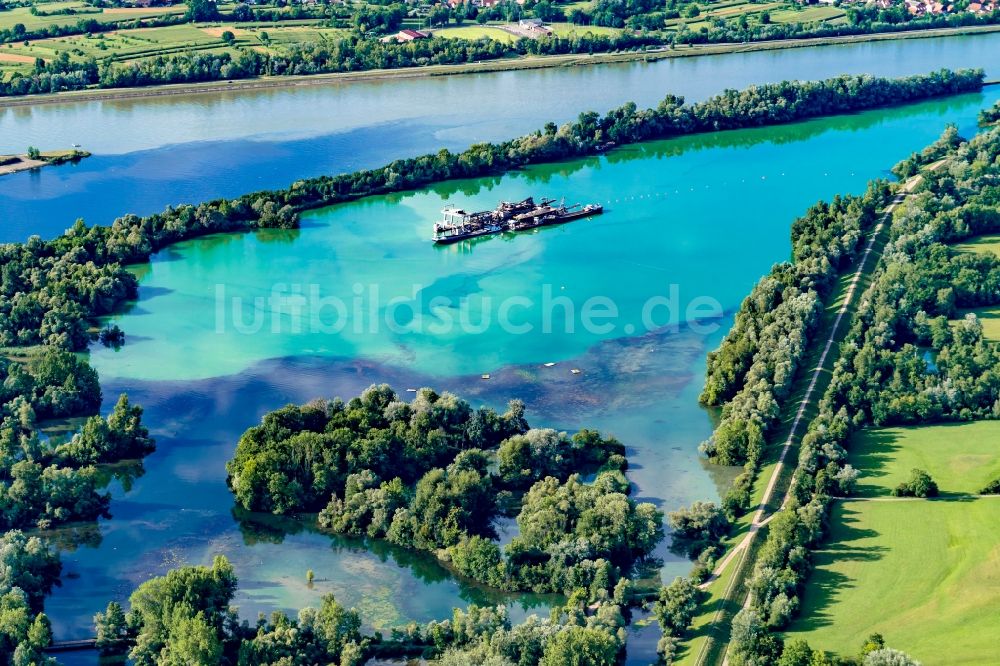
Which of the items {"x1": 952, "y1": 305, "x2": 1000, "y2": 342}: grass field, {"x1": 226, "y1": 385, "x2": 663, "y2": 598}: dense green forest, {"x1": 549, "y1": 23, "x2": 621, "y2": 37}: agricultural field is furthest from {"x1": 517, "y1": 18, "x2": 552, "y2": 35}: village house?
{"x1": 226, "y1": 385, "x2": 663, "y2": 598}: dense green forest

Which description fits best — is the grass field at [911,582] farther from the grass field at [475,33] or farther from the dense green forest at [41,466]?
the grass field at [475,33]

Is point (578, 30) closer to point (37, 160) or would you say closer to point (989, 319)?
point (37, 160)

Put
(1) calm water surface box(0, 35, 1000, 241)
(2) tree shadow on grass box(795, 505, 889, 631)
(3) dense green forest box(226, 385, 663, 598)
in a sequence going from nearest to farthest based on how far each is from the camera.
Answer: (2) tree shadow on grass box(795, 505, 889, 631), (3) dense green forest box(226, 385, 663, 598), (1) calm water surface box(0, 35, 1000, 241)

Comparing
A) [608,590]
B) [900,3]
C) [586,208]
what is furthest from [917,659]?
[900,3]

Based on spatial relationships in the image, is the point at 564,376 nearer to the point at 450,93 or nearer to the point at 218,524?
the point at 218,524

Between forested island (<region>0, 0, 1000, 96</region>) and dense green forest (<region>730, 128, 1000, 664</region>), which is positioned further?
forested island (<region>0, 0, 1000, 96</region>)

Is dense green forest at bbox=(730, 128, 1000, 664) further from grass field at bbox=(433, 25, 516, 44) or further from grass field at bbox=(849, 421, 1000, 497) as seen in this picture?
grass field at bbox=(433, 25, 516, 44)

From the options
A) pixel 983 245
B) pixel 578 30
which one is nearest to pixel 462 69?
pixel 578 30
